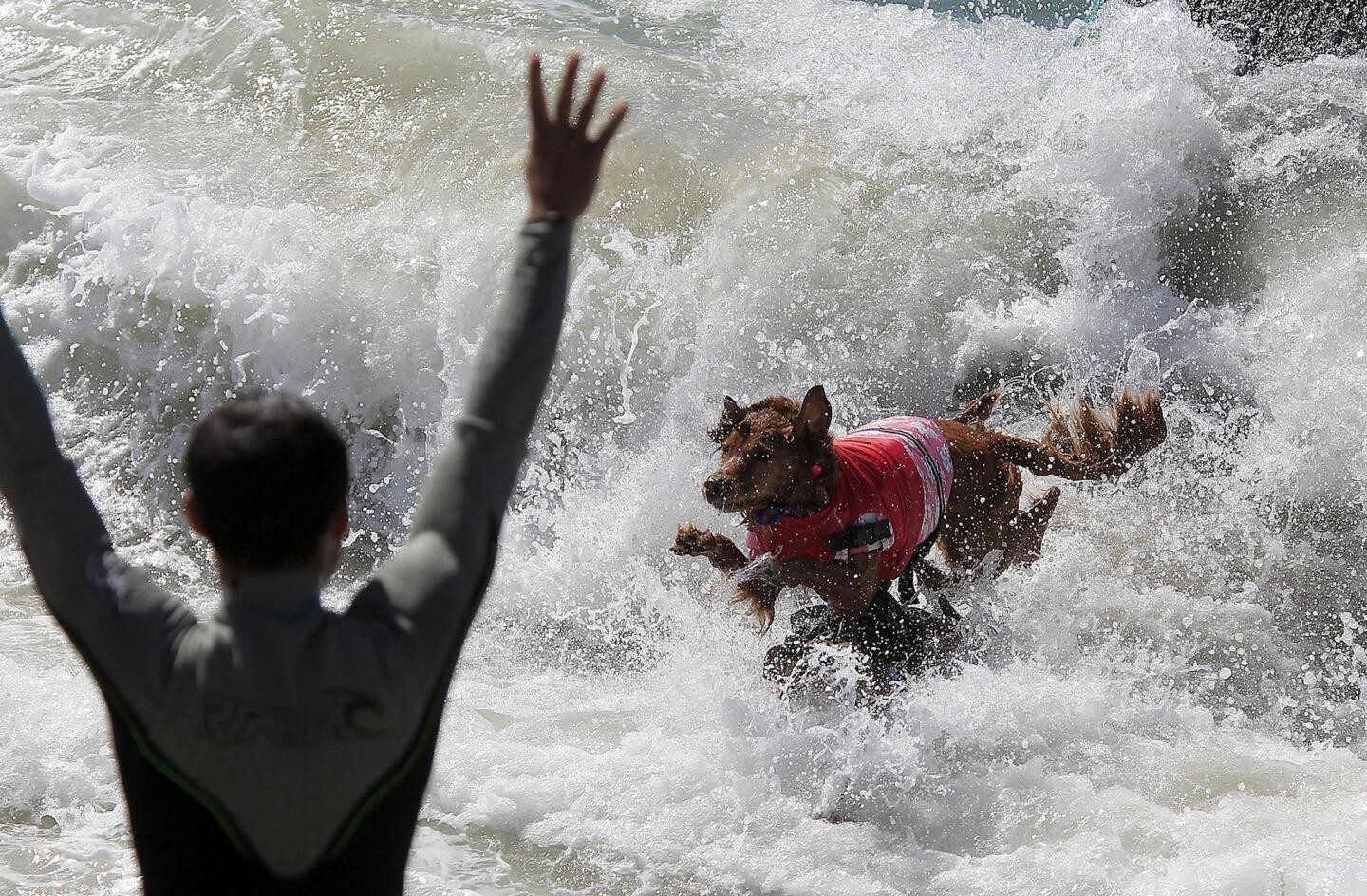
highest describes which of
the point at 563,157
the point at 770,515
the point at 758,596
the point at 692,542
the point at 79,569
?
the point at 563,157

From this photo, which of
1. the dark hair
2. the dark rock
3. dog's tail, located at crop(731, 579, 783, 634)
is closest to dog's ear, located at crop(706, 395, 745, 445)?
dog's tail, located at crop(731, 579, 783, 634)

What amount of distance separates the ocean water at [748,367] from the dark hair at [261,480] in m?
2.59

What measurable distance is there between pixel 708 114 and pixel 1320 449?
13.8 ft

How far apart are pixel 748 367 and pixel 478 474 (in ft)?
17.2

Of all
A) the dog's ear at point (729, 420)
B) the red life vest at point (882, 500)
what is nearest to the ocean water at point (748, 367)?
the red life vest at point (882, 500)

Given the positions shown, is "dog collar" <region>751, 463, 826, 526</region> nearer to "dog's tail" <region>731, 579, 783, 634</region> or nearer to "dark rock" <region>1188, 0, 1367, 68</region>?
"dog's tail" <region>731, 579, 783, 634</region>

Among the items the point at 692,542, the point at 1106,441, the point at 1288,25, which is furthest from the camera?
the point at 1288,25

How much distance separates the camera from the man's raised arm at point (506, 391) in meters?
1.45

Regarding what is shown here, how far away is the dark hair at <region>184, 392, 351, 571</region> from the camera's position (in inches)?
53.2

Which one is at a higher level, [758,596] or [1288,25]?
[1288,25]

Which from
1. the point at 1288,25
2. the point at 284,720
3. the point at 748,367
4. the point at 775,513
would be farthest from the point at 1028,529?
the point at 1288,25

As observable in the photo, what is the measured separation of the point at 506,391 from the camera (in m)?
1.52

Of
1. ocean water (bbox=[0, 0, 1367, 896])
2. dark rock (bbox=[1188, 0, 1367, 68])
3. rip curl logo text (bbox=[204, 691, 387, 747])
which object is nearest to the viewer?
rip curl logo text (bbox=[204, 691, 387, 747])

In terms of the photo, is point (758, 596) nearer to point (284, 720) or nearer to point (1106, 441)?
point (1106, 441)
